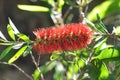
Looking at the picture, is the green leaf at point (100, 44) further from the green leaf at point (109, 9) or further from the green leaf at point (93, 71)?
the green leaf at point (109, 9)

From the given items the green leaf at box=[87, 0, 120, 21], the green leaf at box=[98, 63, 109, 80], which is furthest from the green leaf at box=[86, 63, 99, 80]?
the green leaf at box=[87, 0, 120, 21]

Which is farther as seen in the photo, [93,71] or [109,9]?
[109,9]

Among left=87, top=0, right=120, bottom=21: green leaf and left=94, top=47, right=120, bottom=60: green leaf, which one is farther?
left=87, top=0, right=120, bottom=21: green leaf

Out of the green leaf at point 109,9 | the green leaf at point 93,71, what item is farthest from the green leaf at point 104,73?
the green leaf at point 109,9

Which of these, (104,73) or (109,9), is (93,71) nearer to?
(104,73)

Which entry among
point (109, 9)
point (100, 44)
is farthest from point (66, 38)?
point (109, 9)

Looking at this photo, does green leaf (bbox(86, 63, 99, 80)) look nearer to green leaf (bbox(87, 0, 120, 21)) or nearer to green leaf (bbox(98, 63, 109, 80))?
green leaf (bbox(98, 63, 109, 80))

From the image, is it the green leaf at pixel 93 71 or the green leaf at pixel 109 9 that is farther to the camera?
the green leaf at pixel 109 9

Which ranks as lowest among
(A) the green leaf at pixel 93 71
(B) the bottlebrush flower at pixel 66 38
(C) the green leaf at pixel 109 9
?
(A) the green leaf at pixel 93 71

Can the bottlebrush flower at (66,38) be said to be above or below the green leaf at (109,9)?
above
